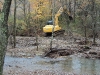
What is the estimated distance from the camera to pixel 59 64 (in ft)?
74.2

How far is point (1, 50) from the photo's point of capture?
879 centimetres

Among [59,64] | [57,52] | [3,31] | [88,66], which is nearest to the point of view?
[3,31]

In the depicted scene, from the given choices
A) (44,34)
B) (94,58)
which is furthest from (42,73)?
(44,34)

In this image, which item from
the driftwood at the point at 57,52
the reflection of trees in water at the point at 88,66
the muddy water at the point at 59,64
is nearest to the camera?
the reflection of trees in water at the point at 88,66

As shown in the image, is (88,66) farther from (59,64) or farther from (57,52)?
(57,52)

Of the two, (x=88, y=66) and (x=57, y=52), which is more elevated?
(x=57, y=52)

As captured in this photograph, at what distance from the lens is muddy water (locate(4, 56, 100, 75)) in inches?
800

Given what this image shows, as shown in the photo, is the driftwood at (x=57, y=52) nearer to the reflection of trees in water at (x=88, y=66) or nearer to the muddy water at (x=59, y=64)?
the muddy water at (x=59, y=64)

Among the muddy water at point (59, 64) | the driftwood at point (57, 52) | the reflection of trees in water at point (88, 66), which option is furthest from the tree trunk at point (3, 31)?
the driftwood at point (57, 52)

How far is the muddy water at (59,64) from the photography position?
20312 millimetres

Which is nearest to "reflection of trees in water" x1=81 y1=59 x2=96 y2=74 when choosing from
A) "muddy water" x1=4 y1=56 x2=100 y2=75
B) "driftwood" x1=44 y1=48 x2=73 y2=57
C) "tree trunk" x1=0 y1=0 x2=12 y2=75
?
"muddy water" x1=4 y1=56 x2=100 y2=75

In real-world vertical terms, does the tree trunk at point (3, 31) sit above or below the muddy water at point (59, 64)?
above

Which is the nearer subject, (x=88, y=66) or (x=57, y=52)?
(x=88, y=66)

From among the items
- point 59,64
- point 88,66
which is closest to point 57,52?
point 59,64
